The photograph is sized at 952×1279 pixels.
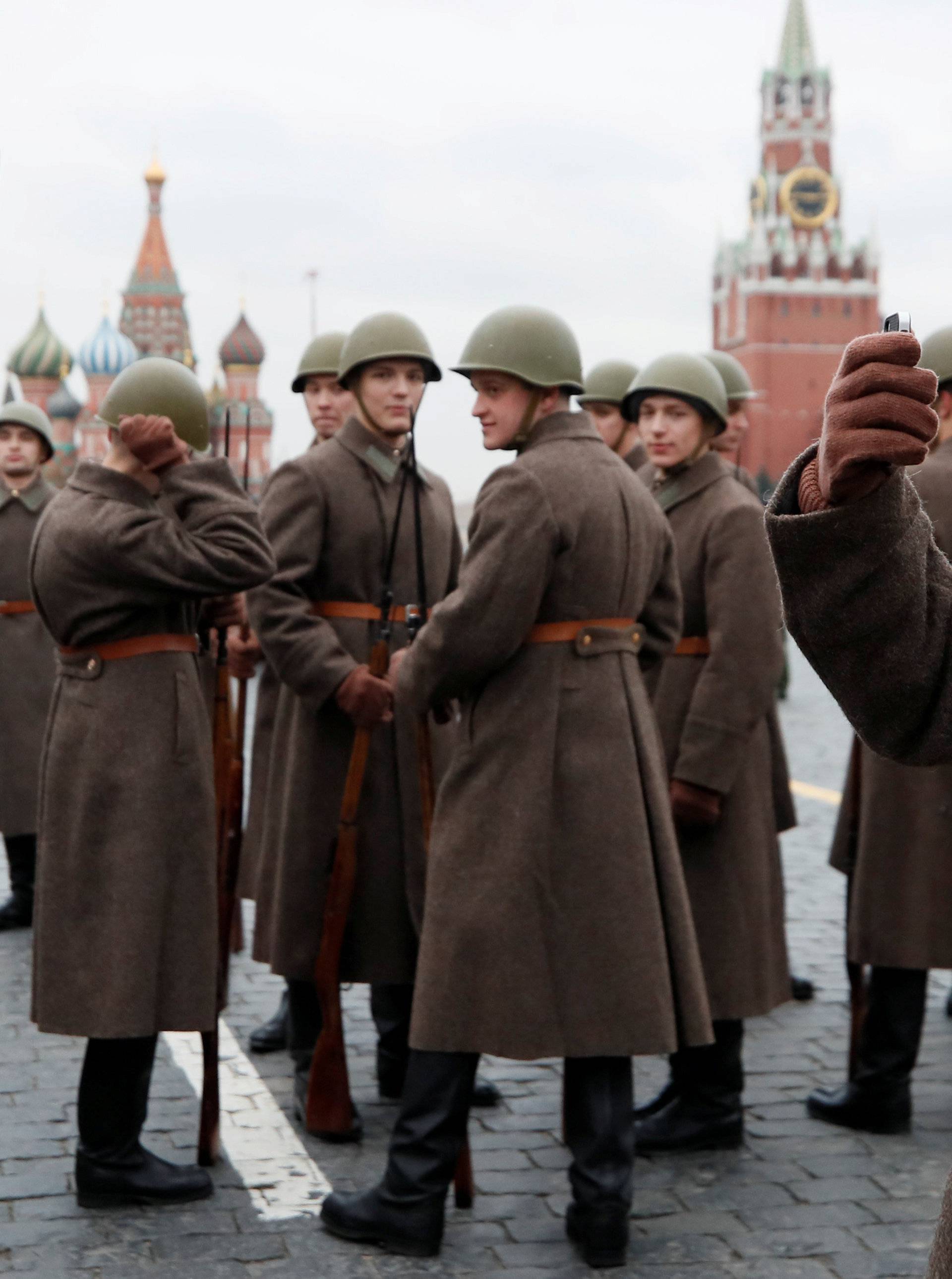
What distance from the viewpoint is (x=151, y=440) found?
4.46 metres

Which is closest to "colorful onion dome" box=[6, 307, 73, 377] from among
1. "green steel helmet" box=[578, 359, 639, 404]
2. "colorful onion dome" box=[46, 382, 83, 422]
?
"colorful onion dome" box=[46, 382, 83, 422]

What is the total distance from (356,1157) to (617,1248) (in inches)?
37.9

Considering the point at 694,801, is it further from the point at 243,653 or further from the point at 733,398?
the point at 733,398

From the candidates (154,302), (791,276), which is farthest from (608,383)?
(791,276)

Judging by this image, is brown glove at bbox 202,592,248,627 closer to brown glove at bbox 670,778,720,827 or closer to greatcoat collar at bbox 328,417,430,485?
greatcoat collar at bbox 328,417,430,485

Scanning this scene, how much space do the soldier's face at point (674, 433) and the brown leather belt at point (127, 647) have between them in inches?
61.2

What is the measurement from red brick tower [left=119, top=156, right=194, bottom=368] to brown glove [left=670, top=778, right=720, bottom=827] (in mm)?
42648

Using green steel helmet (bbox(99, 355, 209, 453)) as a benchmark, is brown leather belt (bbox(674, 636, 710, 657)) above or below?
below

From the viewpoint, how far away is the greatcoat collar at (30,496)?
8164 mm

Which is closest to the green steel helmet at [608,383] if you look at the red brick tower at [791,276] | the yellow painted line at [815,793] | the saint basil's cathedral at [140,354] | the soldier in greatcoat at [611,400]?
the soldier in greatcoat at [611,400]

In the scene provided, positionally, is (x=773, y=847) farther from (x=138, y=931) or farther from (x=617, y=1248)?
(x=138, y=931)

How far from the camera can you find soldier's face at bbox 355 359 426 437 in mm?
5445

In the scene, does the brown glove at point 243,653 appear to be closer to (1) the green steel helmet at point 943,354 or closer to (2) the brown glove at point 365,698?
(2) the brown glove at point 365,698

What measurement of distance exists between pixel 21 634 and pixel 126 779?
396 centimetres
